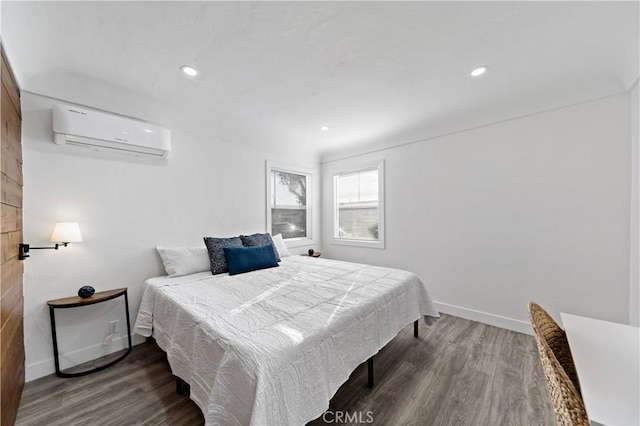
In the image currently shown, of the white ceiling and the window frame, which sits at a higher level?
the white ceiling

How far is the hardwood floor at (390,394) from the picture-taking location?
154 centimetres

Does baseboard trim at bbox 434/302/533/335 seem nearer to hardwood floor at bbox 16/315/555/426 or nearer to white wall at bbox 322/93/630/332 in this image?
white wall at bbox 322/93/630/332

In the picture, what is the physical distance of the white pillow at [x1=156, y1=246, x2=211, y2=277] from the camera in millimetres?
2555

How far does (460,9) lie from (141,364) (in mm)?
3616

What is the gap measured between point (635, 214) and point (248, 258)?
12.0ft

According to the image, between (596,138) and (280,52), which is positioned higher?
(280,52)

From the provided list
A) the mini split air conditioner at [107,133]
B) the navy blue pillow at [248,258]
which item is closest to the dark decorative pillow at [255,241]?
the navy blue pillow at [248,258]

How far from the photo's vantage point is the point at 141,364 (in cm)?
213

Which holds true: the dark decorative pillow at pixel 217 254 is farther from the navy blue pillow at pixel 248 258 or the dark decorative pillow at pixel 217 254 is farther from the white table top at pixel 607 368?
the white table top at pixel 607 368

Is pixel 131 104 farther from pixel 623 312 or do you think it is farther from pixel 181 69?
pixel 623 312

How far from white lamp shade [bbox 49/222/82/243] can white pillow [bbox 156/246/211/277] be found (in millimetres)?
712

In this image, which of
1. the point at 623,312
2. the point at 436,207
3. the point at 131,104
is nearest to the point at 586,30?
the point at 436,207

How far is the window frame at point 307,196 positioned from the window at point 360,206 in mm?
475

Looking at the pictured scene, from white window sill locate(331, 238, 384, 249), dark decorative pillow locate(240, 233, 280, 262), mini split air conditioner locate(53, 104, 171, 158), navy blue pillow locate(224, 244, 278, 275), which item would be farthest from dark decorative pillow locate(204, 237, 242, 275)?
white window sill locate(331, 238, 384, 249)
